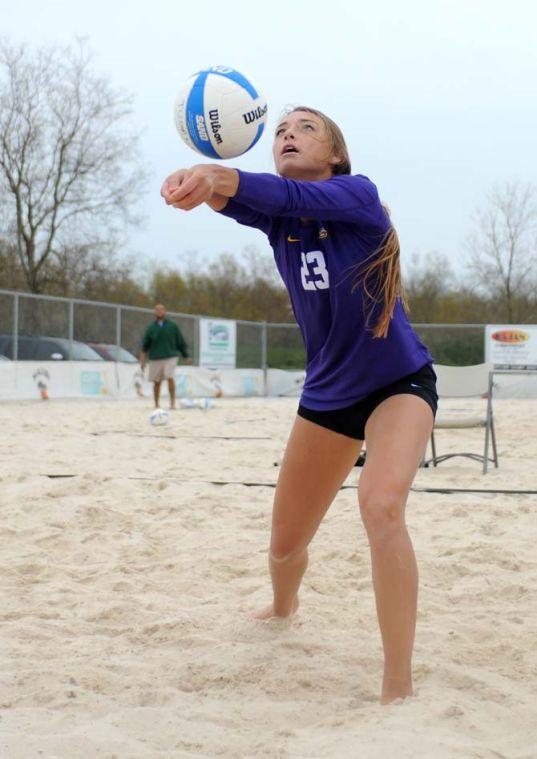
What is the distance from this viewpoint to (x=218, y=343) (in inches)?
914

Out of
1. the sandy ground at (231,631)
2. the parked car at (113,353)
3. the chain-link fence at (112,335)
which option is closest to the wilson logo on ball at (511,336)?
the chain-link fence at (112,335)

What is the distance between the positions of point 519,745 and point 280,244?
1.60 metres

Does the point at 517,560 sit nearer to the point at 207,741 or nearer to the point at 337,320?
the point at 337,320

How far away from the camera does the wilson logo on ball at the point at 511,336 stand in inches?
931

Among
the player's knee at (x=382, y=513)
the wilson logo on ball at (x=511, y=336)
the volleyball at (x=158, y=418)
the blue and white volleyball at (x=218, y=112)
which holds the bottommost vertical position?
the volleyball at (x=158, y=418)

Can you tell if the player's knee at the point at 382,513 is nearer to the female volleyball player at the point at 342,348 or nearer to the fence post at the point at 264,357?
the female volleyball player at the point at 342,348

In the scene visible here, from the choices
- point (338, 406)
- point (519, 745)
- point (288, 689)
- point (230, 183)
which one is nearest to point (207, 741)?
point (288, 689)

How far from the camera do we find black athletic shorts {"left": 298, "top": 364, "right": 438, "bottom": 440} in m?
2.69

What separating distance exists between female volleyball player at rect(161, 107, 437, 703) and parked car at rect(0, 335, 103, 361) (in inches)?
587

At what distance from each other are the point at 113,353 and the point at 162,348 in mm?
5139

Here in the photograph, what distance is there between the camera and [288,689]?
8.89ft

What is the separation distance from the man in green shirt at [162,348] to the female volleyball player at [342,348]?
12.2m

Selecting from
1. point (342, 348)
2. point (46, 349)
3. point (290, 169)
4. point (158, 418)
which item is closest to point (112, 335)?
point (46, 349)

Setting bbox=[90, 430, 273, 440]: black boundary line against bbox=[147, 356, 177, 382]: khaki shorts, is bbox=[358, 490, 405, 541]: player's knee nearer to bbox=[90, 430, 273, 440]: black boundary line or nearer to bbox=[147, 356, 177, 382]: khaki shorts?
bbox=[90, 430, 273, 440]: black boundary line
